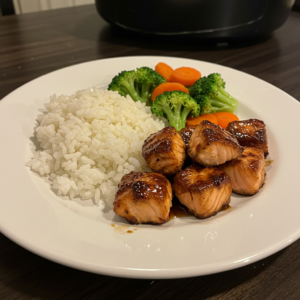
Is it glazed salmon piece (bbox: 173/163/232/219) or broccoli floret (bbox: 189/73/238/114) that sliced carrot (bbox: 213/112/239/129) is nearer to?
broccoli floret (bbox: 189/73/238/114)

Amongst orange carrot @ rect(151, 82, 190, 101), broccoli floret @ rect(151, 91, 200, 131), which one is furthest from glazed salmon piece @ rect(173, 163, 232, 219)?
orange carrot @ rect(151, 82, 190, 101)

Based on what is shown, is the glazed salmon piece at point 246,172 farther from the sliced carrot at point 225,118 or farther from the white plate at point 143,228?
the sliced carrot at point 225,118

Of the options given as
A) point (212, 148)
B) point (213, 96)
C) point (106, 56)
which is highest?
point (212, 148)

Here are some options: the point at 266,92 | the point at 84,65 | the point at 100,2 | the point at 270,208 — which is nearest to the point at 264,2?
the point at 266,92

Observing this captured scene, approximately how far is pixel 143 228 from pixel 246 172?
0.74 metres

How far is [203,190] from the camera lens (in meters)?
1.75

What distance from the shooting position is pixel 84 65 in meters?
3.25

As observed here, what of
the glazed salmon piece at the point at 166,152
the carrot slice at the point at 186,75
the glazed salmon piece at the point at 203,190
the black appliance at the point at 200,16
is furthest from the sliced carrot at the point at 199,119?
the black appliance at the point at 200,16

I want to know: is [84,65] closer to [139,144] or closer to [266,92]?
[139,144]

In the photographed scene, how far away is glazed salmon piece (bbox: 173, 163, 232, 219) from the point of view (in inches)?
69.1

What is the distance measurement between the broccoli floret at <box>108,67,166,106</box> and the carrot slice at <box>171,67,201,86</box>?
16 centimetres

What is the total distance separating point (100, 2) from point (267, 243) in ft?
12.7

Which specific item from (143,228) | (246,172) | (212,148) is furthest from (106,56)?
(143,228)

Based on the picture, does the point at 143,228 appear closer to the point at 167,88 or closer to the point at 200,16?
the point at 167,88
